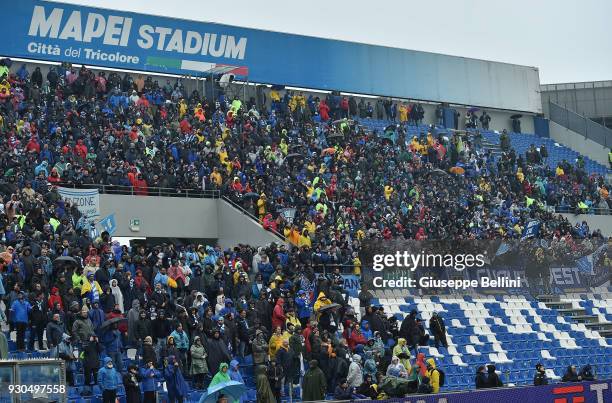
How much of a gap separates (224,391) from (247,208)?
16.6 m

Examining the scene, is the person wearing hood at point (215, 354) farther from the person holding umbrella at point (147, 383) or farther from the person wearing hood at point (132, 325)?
the person holding umbrella at point (147, 383)

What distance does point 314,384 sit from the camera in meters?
22.2

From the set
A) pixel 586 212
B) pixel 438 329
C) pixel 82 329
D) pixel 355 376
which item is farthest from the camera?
pixel 586 212

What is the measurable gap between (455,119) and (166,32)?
546 inches

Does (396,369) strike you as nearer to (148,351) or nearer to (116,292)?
(148,351)

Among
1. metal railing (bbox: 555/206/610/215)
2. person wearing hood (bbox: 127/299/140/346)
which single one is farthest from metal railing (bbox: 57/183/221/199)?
metal railing (bbox: 555/206/610/215)

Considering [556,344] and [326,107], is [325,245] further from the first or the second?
[326,107]

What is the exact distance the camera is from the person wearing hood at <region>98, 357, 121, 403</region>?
65.8 feet

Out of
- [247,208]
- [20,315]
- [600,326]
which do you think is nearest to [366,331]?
[20,315]

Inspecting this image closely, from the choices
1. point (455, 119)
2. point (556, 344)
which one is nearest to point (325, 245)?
point (556, 344)

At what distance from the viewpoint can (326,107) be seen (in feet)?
147

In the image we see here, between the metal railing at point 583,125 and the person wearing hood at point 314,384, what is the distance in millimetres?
34836

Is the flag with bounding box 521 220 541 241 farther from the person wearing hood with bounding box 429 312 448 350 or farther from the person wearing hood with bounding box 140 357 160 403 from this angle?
the person wearing hood with bounding box 140 357 160 403

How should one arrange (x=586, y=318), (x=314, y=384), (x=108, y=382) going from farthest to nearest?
(x=586, y=318) → (x=314, y=384) → (x=108, y=382)
